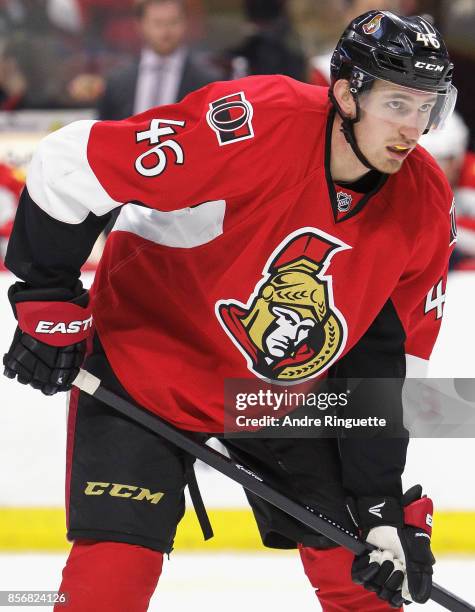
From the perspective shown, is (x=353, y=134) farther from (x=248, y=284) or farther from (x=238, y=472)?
(x=238, y=472)

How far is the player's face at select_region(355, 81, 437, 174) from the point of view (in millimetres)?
2066

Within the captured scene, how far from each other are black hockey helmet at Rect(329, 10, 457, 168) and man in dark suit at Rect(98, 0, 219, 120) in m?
2.54

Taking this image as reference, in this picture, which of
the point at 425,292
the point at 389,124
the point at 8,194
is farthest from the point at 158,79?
the point at 389,124

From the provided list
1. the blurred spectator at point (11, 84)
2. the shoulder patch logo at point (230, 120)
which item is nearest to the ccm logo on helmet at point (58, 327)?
the shoulder patch logo at point (230, 120)

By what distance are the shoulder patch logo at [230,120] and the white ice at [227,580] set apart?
4.34 feet

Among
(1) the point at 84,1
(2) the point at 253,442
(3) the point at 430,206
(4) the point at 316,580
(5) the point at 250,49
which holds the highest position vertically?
(1) the point at 84,1

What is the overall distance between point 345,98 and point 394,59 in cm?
11

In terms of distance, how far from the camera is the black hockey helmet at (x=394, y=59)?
81.4 inches

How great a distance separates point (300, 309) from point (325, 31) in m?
3.56

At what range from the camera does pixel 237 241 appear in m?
2.13

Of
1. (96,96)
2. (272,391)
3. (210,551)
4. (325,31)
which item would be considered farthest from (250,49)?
(272,391)

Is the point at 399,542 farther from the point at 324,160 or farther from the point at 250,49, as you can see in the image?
the point at 250,49

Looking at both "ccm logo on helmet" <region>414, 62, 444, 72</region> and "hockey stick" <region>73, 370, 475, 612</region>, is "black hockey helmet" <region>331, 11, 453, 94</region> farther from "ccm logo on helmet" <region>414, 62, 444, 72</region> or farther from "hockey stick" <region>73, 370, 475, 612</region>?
"hockey stick" <region>73, 370, 475, 612</region>

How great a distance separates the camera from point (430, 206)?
7.18 feet
